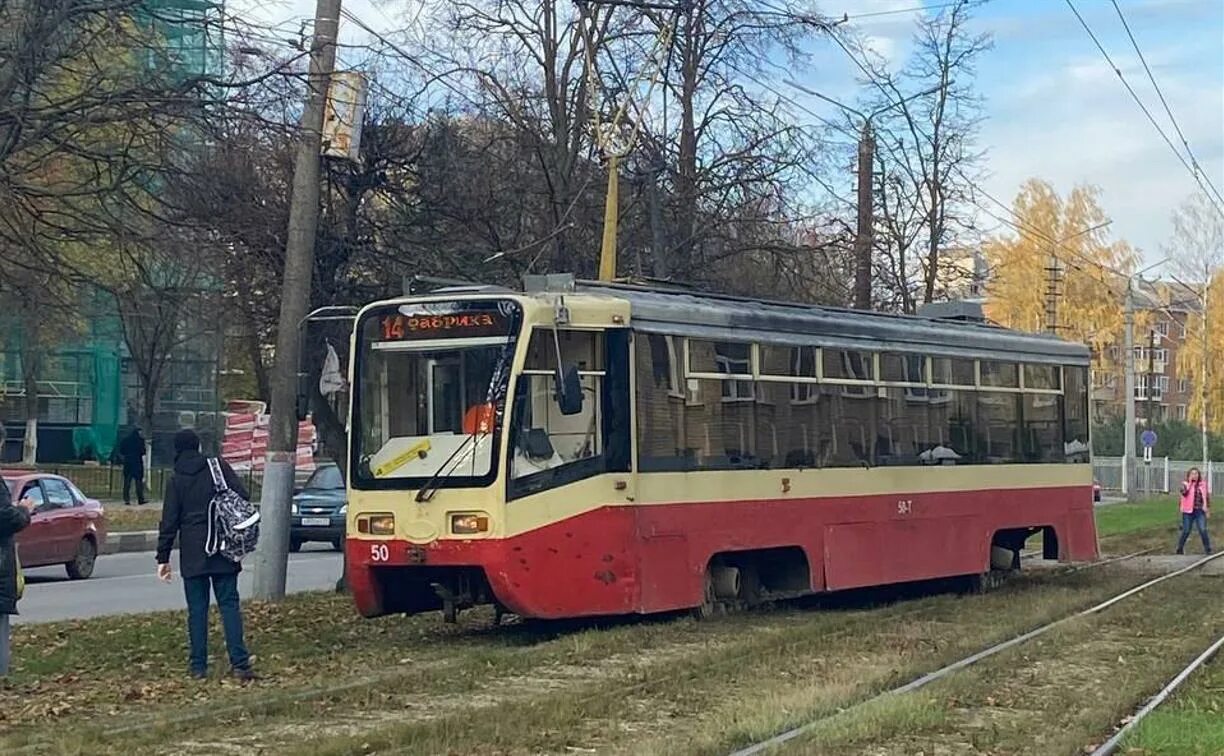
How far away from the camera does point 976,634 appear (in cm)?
1446

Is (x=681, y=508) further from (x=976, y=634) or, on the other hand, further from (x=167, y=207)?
(x=167, y=207)

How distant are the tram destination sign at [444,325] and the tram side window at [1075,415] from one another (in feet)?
29.0

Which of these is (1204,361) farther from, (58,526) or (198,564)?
(198,564)

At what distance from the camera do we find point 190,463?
11.6 m

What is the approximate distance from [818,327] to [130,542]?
57.5ft

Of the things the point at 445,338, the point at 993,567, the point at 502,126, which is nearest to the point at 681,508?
the point at 445,338

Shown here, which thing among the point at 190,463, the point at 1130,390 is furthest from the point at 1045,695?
the point at 1130,390

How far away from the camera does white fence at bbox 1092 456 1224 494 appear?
68.9 m

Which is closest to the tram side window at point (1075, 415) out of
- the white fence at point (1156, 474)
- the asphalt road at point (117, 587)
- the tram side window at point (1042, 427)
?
the tram side window at point (1042, 427)

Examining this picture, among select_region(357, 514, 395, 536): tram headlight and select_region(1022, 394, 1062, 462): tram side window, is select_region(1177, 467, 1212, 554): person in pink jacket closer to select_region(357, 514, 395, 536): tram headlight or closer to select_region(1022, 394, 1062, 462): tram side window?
select_region(1022, 394, 1062, 462): tram side window

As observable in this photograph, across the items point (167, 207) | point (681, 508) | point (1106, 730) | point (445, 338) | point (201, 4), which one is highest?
point (201, 4)

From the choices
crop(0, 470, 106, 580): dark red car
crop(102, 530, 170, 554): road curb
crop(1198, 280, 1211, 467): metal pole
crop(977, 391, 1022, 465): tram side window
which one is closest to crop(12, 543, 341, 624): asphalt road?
crop(0, 470, 106, 580): dark red car

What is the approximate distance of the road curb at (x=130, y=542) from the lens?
97.7 feet

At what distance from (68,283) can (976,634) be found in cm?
784
